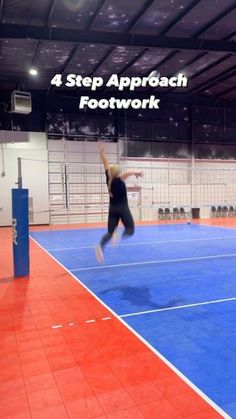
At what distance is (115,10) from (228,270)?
8000mm

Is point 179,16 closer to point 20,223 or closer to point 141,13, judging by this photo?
point 141,13

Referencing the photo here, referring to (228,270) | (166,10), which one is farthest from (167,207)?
(228,270)

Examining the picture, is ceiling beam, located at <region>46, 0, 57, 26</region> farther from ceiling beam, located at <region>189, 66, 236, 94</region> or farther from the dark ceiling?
ceiling beam, located at <region>189, 66, 236, 94</region>

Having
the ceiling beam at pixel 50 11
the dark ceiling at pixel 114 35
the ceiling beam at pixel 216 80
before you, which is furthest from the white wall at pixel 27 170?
the ceiling beam at pixel 216 80

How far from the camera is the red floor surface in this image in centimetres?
224

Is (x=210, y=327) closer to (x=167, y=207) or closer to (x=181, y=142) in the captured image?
(x=167, y=207)

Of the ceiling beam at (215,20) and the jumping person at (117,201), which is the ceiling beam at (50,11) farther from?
the jumping person at (117,201)

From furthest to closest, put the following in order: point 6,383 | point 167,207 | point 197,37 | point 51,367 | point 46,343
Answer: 1. point 167,207
2. point 197,37
3. point 46,343
4. point 51,367
5. point 6,383

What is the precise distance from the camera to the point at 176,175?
18172 millimetres

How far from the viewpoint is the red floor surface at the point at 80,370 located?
224 centimetres

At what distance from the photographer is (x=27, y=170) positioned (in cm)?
1577

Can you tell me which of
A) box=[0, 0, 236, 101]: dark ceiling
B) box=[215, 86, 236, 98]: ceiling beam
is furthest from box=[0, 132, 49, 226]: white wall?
box=[215, 86, 236, 98]: ceiling beam

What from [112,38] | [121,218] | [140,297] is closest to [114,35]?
[112,38]

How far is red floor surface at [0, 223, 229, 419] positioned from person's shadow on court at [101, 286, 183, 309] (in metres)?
0.45
